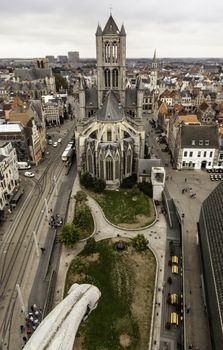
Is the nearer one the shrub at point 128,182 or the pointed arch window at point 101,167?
the pointed arch window at point 101,167

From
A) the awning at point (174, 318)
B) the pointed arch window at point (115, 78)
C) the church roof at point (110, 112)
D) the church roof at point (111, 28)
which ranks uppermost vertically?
the church roof at point (111, 28)

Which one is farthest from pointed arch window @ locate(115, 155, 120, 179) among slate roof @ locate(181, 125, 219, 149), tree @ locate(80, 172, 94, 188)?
slate roof @ locate(181, 125, 219, 149)

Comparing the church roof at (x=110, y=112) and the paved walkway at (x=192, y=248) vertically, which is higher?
the church roof at (x=110, y=112)

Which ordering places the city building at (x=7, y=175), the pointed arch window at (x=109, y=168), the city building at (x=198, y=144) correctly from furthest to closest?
the city building at (x=198, y=144)
the pointed arch window at (x=109, y=168)
the city building at (x=7, y=175)

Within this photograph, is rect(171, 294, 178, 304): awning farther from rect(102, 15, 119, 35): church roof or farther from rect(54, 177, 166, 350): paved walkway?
rect(102, 15, 119, 35): church roof

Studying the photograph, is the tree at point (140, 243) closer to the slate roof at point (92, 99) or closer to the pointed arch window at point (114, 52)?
the slate roof at point (92, 99)

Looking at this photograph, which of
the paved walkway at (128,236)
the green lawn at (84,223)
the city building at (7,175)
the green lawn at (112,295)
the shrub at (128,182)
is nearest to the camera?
the green lawn at (112,295)

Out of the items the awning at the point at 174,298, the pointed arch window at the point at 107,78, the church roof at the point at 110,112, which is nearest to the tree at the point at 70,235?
the awning at the point at 174,298

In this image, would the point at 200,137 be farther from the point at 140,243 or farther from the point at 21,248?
the point at 21,248
